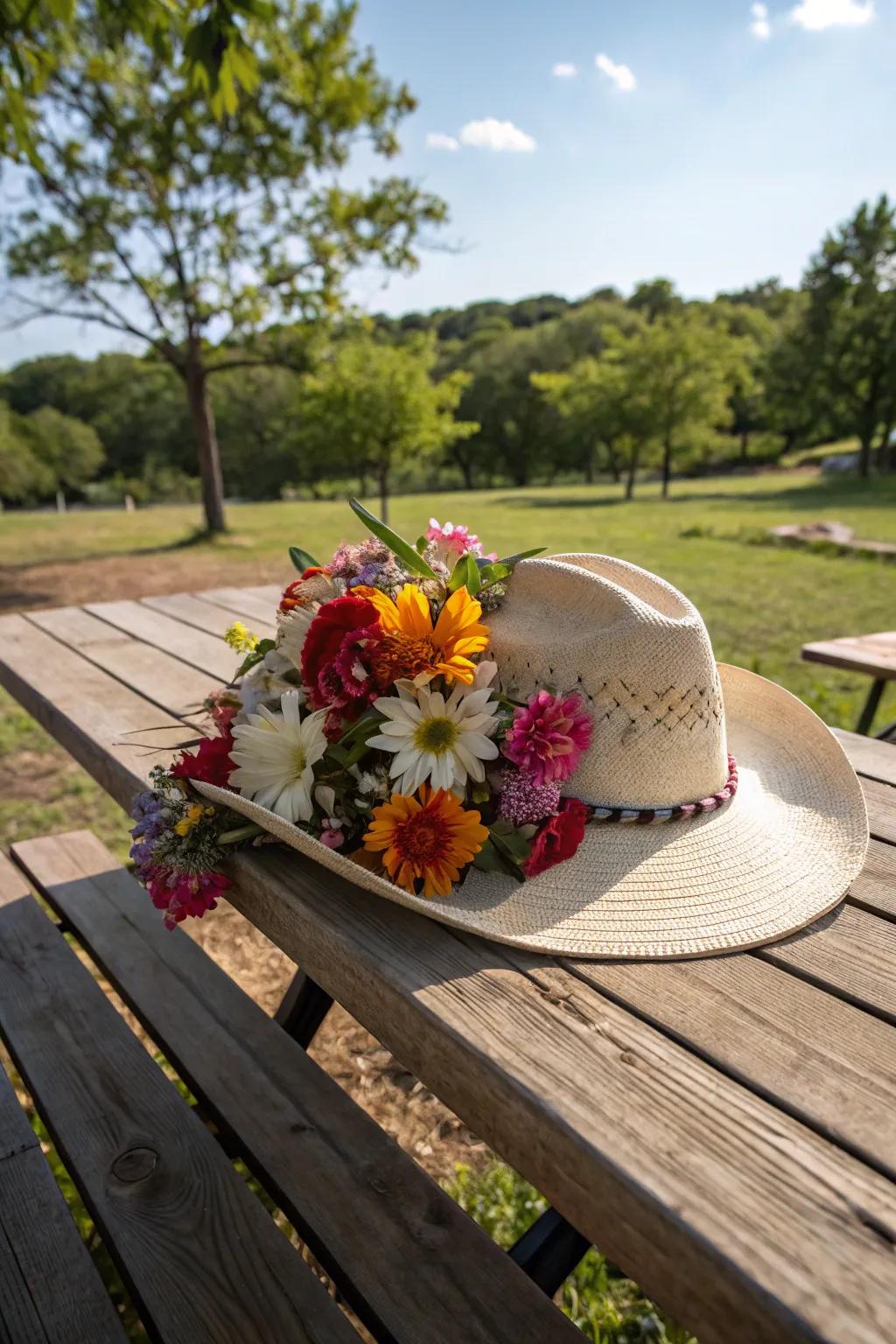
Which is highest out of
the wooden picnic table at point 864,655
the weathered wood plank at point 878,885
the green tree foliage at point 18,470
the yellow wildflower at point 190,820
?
the yellow wildflower at point 190,820

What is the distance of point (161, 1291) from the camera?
1342mm

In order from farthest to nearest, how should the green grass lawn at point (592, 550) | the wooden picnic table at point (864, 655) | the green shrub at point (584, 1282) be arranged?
1. the wooden picnic table at point (864, 655)
2. the green grass lawn at point (592, 550)
3. the green shrub at point (584, 1282)

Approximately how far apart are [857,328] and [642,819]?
33997 millimetres

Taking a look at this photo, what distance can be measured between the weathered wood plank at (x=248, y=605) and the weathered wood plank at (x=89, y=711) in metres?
0.67

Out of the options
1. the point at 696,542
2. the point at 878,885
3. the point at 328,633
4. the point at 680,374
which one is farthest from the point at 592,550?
the point at 680,374

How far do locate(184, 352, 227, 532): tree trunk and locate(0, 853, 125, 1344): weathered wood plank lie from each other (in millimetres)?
13168

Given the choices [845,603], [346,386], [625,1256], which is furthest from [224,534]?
[625,1256]

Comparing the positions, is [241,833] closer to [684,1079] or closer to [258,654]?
[258,654]

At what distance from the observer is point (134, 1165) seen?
1.59m

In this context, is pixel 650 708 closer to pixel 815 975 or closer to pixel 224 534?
pixel 815 975

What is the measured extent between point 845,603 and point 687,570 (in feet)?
7.92

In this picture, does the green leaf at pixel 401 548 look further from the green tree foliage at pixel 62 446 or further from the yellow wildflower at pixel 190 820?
the green tree foliage at pixel 62 446

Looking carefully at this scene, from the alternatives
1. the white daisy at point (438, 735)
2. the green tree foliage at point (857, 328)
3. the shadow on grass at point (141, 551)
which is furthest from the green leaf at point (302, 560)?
the green tree foliage at point (857, 328)

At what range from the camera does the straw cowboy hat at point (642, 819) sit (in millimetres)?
1286
